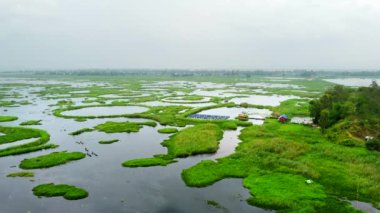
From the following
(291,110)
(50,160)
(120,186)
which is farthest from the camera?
(291,110)

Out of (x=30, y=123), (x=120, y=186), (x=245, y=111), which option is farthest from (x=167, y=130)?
(x=245, y=111)

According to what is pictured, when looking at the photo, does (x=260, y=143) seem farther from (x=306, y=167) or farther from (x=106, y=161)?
(x=106, y=161)

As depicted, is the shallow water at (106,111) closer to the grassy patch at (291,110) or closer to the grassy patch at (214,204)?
the grassy patch at (291,110)

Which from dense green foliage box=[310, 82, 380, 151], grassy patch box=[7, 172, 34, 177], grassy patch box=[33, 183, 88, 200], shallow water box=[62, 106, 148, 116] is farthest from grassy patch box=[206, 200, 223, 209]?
shallow water box=[62, 106, 148, 116]

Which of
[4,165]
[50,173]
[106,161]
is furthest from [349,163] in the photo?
[4,165]

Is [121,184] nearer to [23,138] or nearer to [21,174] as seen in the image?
[21,174]

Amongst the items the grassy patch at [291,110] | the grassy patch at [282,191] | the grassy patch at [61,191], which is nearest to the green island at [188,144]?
the grassy patch at [61,191]
